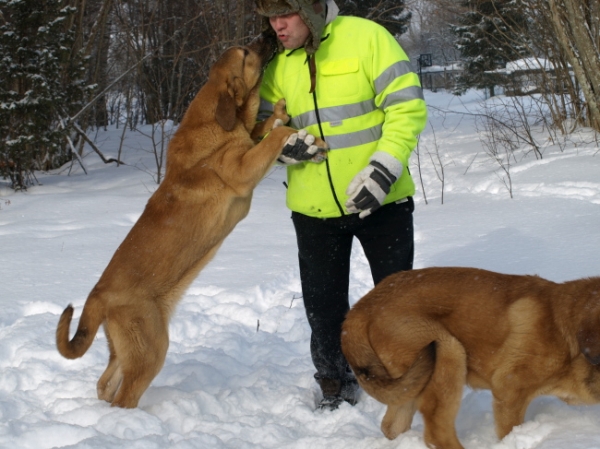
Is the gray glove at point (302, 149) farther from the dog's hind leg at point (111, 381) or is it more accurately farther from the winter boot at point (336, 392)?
the dog's hind leg at point (111, 381)

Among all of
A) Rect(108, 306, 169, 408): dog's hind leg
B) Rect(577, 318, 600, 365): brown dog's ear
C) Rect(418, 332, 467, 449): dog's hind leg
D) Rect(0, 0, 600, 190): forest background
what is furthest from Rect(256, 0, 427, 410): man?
Rect(0, 0, 600, 190): forest background

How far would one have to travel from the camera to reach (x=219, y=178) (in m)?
4.23

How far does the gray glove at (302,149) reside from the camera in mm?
3637

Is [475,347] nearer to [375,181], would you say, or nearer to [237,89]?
[375,181]

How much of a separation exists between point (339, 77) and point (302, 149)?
44 centimetres

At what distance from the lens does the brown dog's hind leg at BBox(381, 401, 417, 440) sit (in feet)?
10.8

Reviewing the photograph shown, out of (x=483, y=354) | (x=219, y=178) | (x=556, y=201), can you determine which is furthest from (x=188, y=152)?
(x=556, y=201)

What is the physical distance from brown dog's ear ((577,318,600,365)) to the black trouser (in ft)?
3.95

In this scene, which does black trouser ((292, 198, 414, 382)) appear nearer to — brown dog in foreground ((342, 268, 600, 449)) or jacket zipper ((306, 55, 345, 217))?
jacket zipper ((306, 55, 345, 217))

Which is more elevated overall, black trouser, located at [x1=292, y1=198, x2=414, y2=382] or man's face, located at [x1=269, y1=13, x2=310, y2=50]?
man's face, located at [x1=269, y1=13, x2=310, y2=50]

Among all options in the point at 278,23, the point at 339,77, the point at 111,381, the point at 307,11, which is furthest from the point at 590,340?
the point at 111,381

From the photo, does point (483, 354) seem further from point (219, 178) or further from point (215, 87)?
point (215, 87)

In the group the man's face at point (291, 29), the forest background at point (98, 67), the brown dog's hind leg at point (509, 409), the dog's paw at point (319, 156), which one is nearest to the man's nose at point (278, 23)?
the man's face at point (291, 29)

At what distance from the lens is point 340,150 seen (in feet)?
12.1
